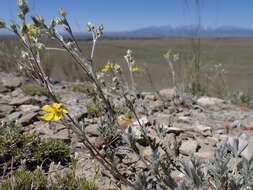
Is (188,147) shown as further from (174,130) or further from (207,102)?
(207,102)

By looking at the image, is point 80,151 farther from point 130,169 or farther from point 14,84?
point 14,84

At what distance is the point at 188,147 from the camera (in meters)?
2.58

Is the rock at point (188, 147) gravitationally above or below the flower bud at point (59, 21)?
below

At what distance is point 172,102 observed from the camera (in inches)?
176

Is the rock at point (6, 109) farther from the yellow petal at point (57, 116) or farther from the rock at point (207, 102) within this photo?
the rock at point (207, 102)

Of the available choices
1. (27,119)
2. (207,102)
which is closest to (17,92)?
(27,119)

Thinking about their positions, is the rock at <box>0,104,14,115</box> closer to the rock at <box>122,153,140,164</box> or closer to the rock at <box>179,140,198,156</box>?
the rock at <box>122,153,140,164</box>

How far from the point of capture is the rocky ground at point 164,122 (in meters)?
2.47

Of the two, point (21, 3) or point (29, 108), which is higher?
point (21, 3)

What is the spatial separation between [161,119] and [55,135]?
129cm

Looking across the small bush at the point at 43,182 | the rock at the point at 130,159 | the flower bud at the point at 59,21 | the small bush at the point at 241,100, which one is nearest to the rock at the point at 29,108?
the small bush at the point at 43,182

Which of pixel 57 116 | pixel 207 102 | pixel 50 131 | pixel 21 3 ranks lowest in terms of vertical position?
pixel 207 102

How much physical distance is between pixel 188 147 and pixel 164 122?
825mm

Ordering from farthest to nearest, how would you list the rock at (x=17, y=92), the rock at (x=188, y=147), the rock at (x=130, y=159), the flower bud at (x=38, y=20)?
1. the rock at (x=17, y=92)
2. the rock at (x=188, y=147)
3. the rock at (x=130, y=159)
4. the flower bud at (x=38, y=20)
